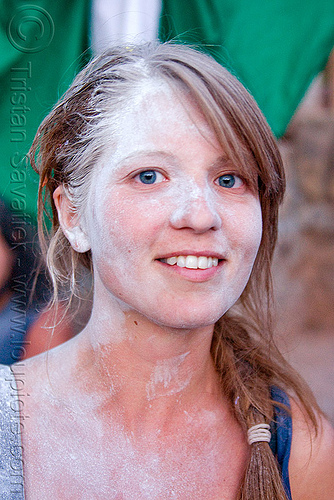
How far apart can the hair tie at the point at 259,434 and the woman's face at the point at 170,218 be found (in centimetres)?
38

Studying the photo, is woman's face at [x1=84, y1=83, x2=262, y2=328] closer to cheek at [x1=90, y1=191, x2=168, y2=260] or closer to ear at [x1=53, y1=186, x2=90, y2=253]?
cheek at [x1=90, y1=191, x2=168, y2=260]

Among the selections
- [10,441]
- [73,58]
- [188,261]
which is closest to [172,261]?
[188,261]

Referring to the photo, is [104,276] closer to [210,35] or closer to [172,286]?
[172,286]

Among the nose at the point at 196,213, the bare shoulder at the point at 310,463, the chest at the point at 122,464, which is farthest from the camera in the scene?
the bare shoulder at the point at 310,463

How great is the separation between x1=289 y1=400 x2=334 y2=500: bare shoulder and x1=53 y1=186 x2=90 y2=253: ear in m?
0.79

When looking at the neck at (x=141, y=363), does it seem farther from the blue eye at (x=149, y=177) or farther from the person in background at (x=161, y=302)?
the blue eye at (x=149, y=177)

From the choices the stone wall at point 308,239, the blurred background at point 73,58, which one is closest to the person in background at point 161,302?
the blurred background at point 73,58

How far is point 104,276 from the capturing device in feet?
4.09

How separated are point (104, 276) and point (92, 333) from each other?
0.22 m

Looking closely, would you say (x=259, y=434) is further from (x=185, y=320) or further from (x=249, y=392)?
(x=185, y=320)

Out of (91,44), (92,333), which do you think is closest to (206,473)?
(92,333)

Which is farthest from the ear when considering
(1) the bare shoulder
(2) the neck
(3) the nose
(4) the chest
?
(1) the bare shoulder

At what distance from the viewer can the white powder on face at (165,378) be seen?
131cm

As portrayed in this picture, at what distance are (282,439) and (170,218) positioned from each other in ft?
2.33
